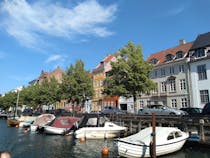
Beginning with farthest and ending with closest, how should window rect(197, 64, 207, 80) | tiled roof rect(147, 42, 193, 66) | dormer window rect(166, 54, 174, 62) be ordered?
dormer window rect(166, 54, 174, 62), tiled roof rect(147, 42, 193, 66), window rect(197, 64, 207, 80)

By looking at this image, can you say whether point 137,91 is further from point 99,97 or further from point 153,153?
point 99,97

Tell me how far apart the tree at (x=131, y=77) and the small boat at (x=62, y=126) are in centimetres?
780

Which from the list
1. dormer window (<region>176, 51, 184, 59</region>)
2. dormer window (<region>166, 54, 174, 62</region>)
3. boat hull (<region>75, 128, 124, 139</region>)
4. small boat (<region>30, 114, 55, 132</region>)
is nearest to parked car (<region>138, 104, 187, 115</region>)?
boat hull (<region>75, 128, 124, 139</region>)

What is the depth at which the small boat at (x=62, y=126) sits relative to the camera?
3102 cm

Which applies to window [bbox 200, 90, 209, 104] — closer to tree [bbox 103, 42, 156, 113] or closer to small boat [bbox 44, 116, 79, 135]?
tree [bbox 103, 42, 156, 113]

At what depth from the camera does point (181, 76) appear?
151 ft

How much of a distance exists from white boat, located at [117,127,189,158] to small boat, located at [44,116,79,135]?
49.3 ft

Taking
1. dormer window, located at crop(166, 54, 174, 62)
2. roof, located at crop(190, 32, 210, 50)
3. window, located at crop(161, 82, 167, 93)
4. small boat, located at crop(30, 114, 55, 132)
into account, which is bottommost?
small boat, located at crop(30, 114, 55, 132)

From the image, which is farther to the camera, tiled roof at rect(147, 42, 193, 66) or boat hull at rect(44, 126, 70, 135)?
tiled roof at rect(147, 42, 193, 66)

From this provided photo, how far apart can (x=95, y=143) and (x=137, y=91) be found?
13.8 meters

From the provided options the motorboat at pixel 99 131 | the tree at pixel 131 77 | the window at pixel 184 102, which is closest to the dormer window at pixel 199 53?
the window at pixel 184 102

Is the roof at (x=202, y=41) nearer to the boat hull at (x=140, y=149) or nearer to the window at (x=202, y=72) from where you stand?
the window at (x=202, y=72)

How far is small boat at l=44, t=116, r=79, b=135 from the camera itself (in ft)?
102

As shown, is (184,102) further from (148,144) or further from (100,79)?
(148,144)
